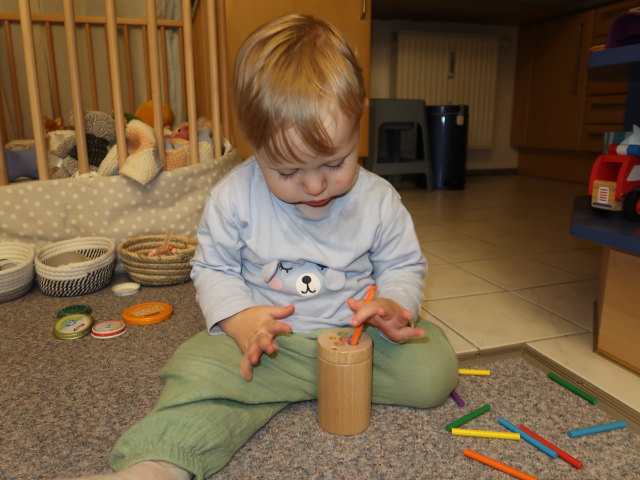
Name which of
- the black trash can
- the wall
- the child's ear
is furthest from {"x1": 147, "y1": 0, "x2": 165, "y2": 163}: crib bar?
the wall

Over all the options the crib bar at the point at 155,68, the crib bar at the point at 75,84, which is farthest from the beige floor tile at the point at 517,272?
the crib bar at the point at 75,84

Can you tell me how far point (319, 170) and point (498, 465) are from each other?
0.37 meters

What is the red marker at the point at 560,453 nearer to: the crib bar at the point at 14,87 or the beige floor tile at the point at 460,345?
the beige floor tile at the point at 460,345

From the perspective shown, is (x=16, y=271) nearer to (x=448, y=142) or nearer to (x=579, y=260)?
(x=579, y=260)

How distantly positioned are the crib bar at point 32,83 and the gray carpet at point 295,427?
0.49 meters

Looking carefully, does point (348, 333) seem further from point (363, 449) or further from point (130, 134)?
point (130, 134)

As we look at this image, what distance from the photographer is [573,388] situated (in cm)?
70

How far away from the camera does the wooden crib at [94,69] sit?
3.72 feet

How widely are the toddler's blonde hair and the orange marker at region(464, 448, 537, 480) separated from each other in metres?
0.37

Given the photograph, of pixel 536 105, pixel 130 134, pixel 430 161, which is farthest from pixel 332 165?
pixel 536 105

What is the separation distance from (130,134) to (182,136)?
0.82 ft

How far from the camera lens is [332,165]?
55cm

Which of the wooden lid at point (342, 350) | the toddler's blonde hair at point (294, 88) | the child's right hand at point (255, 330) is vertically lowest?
the wooden lid at point (342, 350)

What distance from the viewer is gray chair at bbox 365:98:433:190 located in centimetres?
252
